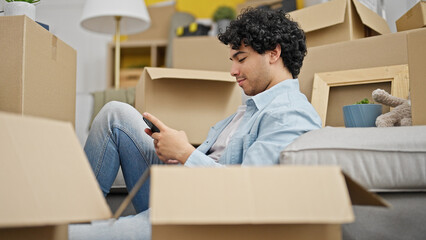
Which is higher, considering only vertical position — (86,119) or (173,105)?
(173,105)

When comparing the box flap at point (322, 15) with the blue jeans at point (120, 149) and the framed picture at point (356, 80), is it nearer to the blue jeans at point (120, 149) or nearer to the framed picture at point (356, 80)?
the framed picture at point (356, 80)

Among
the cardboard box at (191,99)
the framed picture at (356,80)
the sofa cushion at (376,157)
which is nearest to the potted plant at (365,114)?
the framed picture at (356,80)

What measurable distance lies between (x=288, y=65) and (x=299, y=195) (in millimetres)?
774

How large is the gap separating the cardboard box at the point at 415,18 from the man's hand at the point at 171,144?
95 cm

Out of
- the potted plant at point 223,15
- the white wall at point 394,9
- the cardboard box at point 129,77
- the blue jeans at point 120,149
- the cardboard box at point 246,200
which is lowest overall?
the blue jeans at point 120,149

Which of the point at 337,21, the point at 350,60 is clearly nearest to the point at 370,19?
the point at 337,21

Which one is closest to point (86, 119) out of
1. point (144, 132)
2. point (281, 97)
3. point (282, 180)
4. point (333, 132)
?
point (144, 132)

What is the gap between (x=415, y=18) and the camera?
138 cm

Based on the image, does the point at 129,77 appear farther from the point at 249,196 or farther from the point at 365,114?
the point at 249,196

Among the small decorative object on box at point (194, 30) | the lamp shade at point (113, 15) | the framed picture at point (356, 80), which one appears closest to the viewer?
the framed picture at point (356, 80)

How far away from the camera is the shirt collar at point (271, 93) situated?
1021 mm

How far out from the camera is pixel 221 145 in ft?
3.68

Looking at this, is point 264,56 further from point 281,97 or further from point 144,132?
point 144,132

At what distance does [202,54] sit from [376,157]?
1.12 m
